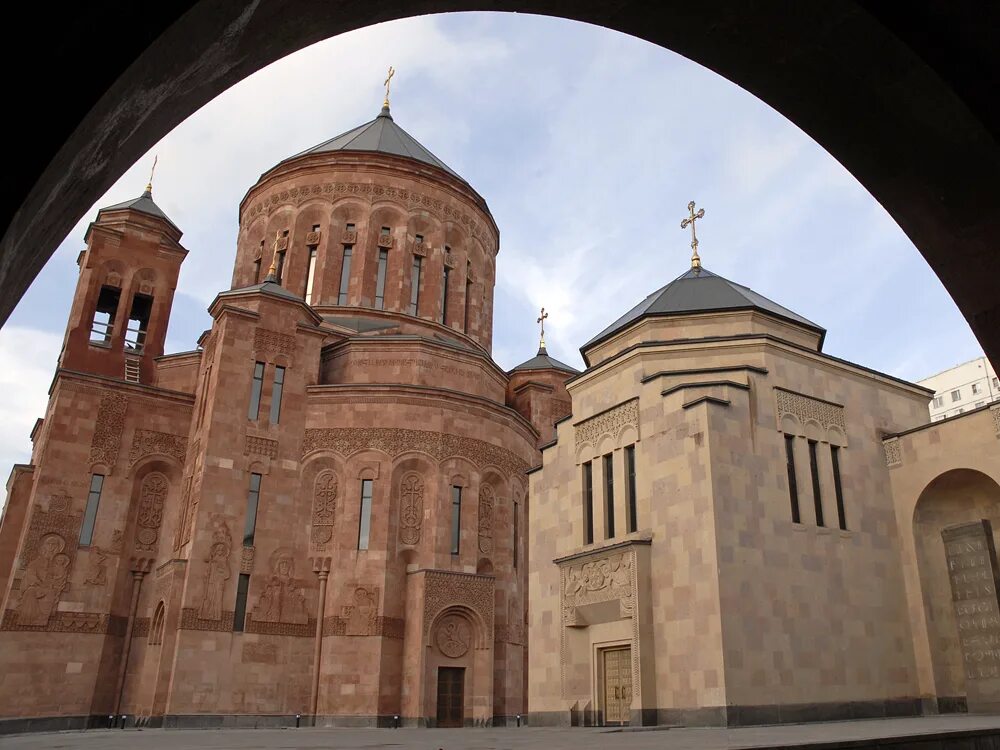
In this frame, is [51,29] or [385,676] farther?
[385,676]

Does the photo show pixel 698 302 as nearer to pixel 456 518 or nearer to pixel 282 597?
pixel 456 518

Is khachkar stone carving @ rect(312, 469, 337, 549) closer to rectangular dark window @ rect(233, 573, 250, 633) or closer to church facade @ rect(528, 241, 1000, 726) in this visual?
rectangular dark window @ rect(233, 573, 250, 633)

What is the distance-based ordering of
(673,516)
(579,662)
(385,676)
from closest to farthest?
(673,516) → (579,662) → (385,676)

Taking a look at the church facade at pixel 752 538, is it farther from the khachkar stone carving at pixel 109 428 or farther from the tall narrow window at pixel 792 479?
the khachkar stone carving at pixel 109 428

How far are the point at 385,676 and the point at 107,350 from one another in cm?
1382

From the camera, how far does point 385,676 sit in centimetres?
2069

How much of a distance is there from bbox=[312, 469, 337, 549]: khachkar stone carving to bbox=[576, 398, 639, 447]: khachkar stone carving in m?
8.04

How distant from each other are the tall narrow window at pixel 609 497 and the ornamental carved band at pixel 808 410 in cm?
371

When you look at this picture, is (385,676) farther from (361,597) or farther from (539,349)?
(539,349)

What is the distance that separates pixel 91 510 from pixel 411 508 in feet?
29.5

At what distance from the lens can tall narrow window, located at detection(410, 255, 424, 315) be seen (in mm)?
29369

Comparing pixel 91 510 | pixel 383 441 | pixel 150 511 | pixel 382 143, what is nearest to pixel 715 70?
pixel 383 441

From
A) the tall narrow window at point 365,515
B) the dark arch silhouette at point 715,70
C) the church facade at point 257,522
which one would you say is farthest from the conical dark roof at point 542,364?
the dark arch silhouette at point 715,70

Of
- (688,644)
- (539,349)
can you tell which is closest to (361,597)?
(688,644)
